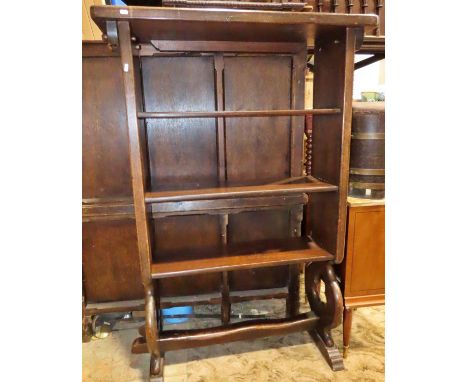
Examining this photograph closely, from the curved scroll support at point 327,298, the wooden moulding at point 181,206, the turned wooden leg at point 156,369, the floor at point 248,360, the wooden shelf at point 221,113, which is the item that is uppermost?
the wooden shelf at point 221,113

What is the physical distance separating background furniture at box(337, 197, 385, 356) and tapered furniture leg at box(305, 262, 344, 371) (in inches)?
3.0

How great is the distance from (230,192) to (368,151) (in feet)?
2.24

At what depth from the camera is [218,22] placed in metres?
1.15

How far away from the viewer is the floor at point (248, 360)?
1529mm

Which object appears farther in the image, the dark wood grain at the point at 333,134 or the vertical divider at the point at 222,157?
the vertical divider at the point at 222,157

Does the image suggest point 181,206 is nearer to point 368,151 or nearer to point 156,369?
point 156,369

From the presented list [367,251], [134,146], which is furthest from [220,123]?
[367,251]

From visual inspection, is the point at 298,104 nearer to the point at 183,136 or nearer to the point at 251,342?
the point at 183,136

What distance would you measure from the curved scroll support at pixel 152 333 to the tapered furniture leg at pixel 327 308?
79cm

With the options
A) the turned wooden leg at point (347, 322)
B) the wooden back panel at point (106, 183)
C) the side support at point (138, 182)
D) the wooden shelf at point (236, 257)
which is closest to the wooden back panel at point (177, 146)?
the wooden back panel at point (106, 183)

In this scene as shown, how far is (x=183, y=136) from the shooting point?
1.67m

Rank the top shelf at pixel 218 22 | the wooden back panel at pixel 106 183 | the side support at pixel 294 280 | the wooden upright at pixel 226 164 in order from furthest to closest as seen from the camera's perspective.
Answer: the side support at pixel 294 280 → the wooden back panel at pixel 106 183 → the wooden upright at pixel 226 164 → the top shelf at pixel 218 22

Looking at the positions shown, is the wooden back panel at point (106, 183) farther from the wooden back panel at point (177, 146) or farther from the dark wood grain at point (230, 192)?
the dark wood grain at point (230, 192)
